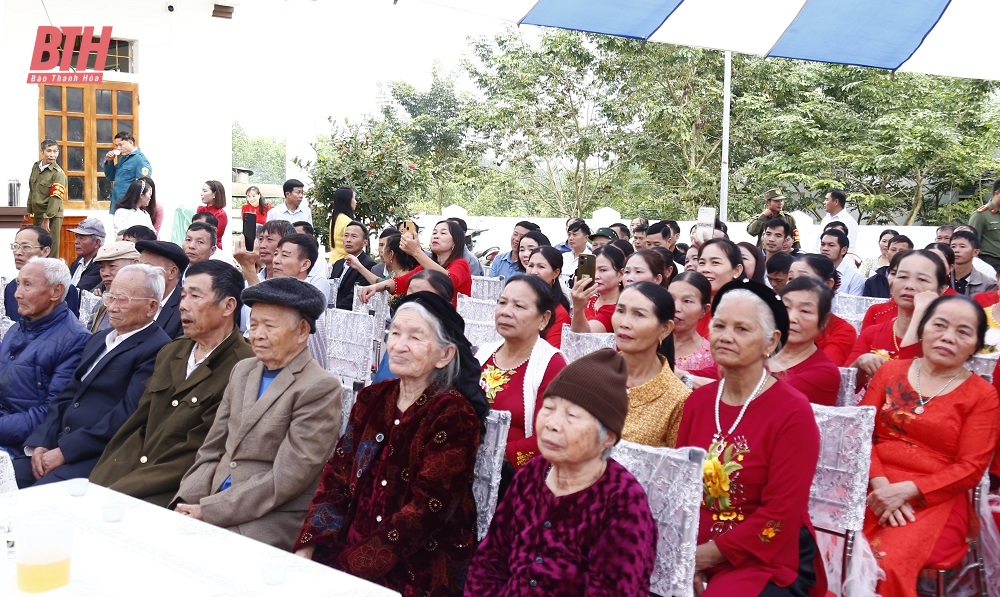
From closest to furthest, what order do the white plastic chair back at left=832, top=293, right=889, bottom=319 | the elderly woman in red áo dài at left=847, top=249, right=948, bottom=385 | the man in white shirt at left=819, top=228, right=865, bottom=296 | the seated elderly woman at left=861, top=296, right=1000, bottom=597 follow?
1. the seated elderly woman at left=861, top=296, right=1000, bottom=597
2. the elderly woman in red áo dài at left=847, top=249, right=948, bottom=385
3. the white plastic chair back at left=832, top=293, right=889, bottom=319
4. the man in white shirt at left=819, top=228, right=865, bottom=296

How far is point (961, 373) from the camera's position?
3.21 m

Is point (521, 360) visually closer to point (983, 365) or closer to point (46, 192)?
point (983, 365)

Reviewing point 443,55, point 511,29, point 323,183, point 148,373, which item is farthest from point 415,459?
point 443,55

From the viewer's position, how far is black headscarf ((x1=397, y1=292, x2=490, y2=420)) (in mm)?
2807

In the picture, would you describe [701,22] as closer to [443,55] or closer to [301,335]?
[301,335]

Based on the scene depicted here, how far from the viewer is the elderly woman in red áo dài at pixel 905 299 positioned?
4.12 metres

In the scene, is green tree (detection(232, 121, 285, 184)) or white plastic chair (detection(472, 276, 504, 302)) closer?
white plastic chair (detection(472, 276, 504, 302))

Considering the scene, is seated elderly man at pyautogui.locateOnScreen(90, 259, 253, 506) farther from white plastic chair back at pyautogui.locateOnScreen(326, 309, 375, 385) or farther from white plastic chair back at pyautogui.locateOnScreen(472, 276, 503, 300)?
white plastic chair back at pyautogui.locateOnScreen(472, 276, 503, 300)

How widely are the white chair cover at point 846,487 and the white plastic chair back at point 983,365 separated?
3.13 feet

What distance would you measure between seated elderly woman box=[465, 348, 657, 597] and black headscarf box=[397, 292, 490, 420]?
1.58 feet

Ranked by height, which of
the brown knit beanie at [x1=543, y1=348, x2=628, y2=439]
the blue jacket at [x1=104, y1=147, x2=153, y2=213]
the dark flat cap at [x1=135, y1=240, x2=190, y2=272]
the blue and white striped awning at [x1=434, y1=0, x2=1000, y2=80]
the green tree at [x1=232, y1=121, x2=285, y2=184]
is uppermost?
the green tree at [x1=232, y1=121, x2=285, y2=184]

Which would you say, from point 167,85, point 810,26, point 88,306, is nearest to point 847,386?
point 810,26

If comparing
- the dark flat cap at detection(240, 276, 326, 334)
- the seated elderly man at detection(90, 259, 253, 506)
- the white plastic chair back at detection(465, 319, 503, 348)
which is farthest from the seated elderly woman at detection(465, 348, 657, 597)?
the white plastic chair back at detection(465, 319, 503, 348)

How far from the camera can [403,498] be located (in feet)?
8.77
